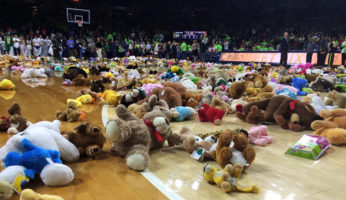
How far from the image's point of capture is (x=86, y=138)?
6.28 feet

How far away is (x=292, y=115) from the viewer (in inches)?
105

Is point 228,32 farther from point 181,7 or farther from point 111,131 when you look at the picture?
point 111,131

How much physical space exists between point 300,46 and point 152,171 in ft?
54.6

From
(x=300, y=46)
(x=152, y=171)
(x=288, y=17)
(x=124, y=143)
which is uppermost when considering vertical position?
(x=288, y=17)

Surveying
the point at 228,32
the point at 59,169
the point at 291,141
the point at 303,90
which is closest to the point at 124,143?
the point at 59,169

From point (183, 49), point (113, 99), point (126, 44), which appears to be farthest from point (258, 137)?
point (126, 44)

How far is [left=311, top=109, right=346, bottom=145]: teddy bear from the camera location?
7.33ft

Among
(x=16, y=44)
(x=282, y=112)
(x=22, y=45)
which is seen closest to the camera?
(x=282, y=112)

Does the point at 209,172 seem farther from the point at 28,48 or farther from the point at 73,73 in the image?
the point at 28,48

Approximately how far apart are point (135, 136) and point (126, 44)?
16.3 metres

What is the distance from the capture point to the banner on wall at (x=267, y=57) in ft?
33.2

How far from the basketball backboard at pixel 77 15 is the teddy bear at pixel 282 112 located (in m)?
16.3

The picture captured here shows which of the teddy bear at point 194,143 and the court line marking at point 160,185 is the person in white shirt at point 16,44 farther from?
the court line marking at point 160,185

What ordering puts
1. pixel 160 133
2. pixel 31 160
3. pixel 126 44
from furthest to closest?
1. pixel 126 44
2. pixel 160 133
3. pixel 31 160
